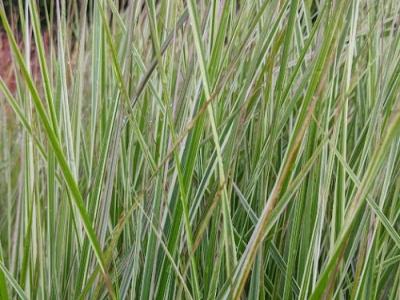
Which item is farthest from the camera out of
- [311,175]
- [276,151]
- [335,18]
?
[276,151]

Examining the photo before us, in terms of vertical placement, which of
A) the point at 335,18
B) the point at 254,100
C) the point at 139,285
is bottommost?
the point at 139,285

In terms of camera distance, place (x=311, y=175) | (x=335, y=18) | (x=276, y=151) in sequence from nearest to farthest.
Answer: (x=335, y=18)
(x=311, y=175)
(x=276, y=151)

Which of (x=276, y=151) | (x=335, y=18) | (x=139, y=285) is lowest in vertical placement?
(x=139, y=285)

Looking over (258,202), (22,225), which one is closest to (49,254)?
(22,225)

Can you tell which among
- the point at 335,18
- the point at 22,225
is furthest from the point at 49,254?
the point at 335,18

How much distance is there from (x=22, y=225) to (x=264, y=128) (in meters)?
0.35

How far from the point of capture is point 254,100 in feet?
2.60

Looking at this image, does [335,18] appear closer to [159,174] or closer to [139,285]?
[159,174]

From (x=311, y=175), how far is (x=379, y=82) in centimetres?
16

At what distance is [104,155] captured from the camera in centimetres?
74

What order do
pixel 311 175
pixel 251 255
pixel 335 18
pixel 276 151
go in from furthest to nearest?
1. pixel 276 151
2. pixel 311 175
3. pixel 335 18
4. pixel 251 255

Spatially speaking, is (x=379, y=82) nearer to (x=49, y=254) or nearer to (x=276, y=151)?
(x=276, y=151)

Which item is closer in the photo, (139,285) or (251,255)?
(251,255)

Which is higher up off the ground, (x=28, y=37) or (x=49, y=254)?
(x=28, y=37)
